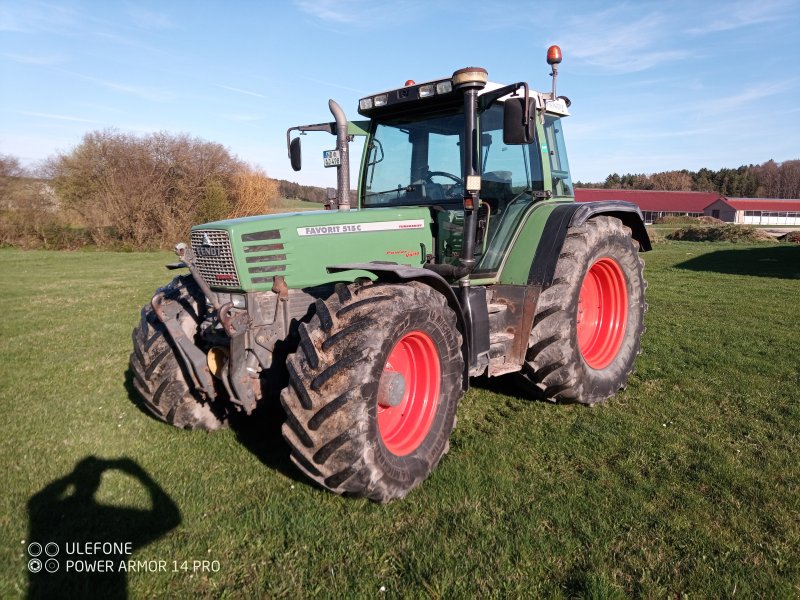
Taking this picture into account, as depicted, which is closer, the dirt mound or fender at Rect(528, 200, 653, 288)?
fender at Rect(528, 200, 653, 288)

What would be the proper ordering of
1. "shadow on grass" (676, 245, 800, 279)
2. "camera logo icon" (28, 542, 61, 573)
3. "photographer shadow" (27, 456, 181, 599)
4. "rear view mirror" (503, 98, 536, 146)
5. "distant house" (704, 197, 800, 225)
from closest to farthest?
"photographer shadow" (27, 456, 181, 599), "camera logo icon" (28, 542, 61, 573), "rear view mirror" (503, 98, 536, 146), "shadow on grass" (676, 245, 800, 279), "distant house" (704, 197, 800, 225)

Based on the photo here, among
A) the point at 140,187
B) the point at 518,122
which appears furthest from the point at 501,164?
the point at 140,187

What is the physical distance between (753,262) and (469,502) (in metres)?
18.3

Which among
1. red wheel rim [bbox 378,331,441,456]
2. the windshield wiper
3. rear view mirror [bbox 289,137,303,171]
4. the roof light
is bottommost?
red wheel rim [bbox 378,331,441,456]

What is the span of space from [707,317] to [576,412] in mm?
5518

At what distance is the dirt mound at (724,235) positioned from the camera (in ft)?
93.1

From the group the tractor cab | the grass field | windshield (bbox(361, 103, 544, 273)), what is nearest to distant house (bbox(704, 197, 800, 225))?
the grass field

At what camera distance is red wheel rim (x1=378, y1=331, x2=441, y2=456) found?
3.75 m

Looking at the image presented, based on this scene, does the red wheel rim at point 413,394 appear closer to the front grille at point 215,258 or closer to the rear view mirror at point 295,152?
the front grille at point 215,258

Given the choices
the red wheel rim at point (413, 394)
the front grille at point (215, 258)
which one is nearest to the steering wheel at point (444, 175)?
the red wheel rim at point (413, 394)

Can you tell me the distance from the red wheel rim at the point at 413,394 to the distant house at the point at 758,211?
69.1 meters

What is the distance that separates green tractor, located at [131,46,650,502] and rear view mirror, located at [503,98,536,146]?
13 mm

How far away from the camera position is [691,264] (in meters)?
18.1

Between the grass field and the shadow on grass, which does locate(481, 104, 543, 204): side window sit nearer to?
the grass field
